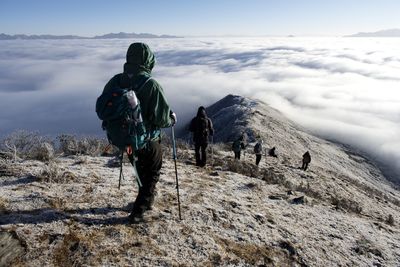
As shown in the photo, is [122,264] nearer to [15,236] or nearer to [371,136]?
[15,236]

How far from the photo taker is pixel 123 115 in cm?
505

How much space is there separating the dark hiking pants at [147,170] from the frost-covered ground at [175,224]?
1.16 ft

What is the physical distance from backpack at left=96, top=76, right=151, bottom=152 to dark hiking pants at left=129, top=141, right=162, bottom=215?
387mm

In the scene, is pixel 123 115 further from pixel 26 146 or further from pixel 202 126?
pixel 202 126

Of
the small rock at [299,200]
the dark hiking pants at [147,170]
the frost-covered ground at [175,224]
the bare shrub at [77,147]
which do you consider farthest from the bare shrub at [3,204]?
the small rock at [299,200]

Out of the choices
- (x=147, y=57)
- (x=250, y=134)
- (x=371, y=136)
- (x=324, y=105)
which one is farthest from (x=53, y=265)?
(x=324, y=105)

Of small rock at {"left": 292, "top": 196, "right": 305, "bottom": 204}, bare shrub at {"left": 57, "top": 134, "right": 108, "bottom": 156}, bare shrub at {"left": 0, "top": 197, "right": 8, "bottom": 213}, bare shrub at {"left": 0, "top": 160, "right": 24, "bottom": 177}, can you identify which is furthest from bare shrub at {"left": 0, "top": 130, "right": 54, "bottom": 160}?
small rock at {"left": 292, "top": 196, "right": 305, "bottom": 204}

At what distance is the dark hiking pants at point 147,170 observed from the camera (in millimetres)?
5684

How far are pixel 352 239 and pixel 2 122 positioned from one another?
20262 cm

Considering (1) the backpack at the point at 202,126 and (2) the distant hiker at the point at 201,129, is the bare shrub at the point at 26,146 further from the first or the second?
(1) the backpack at the point at 202,126

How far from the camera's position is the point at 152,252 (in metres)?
5.28

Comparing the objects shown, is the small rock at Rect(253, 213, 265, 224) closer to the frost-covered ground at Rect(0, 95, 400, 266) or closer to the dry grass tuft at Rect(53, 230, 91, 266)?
the frost-covered ground at Rect(0, 95, 400, 266)

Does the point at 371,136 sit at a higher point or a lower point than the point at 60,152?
lower

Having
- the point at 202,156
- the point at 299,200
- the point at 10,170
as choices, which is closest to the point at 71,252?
the point at 10,170
